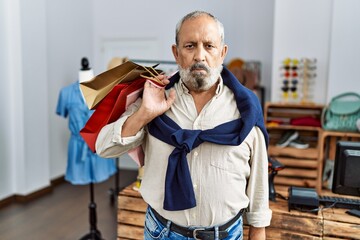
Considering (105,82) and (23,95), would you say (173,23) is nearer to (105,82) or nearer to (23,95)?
(23,95)

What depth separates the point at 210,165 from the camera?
1279 millimetres

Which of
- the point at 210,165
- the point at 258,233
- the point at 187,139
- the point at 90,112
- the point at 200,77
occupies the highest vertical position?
the point at 200,77

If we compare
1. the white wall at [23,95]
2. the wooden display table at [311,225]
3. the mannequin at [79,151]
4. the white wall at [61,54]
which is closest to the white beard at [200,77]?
the wooden display table at [311,225]

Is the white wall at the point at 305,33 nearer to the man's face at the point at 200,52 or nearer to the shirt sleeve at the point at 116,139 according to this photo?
the man's face at the point at 200,52

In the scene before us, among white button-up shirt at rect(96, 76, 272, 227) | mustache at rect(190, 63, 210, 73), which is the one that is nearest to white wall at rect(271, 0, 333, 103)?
white button-up shirt at rect(96, 76, 272, 227)

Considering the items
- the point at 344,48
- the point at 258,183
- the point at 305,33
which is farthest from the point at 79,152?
the point at 344,48

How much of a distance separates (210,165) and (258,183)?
0.23 metres

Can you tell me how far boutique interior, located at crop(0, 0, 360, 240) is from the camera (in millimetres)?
3346

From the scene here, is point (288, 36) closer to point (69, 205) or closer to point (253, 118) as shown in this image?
point (253, 118)

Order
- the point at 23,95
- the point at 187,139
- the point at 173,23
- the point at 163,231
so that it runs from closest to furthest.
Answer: the point at 187,139, the point at 163,231, the point at 23,95, the point at 173,23

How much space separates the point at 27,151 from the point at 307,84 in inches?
134

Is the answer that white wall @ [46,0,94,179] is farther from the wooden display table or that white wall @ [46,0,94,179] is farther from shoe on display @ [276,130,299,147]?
the wooden display table

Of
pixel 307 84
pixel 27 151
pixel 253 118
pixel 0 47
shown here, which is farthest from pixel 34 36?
pixel 253 118

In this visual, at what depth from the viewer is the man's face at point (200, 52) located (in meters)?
1.26
